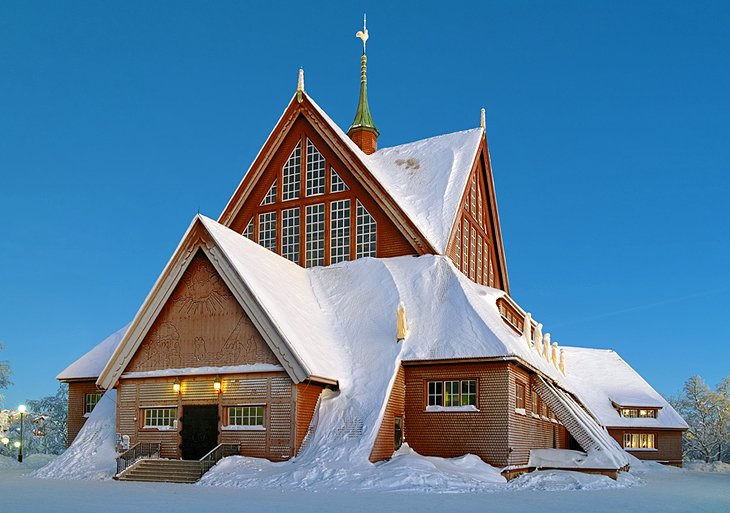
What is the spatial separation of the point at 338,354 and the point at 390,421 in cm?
342

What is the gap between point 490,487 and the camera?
22.1 meters

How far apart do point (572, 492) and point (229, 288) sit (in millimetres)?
12945

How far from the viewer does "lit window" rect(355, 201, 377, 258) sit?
34844 millimetres

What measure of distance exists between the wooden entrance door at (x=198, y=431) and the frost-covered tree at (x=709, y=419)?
4856 centimetres

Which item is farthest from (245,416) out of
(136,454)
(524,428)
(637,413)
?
(637,413)

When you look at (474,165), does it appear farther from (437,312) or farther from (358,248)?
(437,312)

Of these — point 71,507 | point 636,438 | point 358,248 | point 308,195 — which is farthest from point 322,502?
point 636,438

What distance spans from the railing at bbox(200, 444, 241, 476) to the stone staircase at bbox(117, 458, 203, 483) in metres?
0.13

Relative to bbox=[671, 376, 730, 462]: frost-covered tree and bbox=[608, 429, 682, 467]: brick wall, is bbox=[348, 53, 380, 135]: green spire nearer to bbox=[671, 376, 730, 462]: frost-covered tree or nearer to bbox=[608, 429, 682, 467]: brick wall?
bbox=[608, 429, 682, 467]: brick wall

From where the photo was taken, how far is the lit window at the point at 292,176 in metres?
37.4

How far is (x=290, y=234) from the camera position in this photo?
121 ft

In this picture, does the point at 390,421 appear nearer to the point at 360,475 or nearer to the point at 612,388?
the point at 360,475

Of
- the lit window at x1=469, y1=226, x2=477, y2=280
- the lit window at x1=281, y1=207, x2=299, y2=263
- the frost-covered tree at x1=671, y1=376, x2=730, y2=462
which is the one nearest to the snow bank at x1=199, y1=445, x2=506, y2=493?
the lit window at x1=281, y1=207, x2=299, y2=263

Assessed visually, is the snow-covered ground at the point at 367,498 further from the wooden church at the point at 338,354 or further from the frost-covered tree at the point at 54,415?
the frost-covered tree at the point at 54,415
